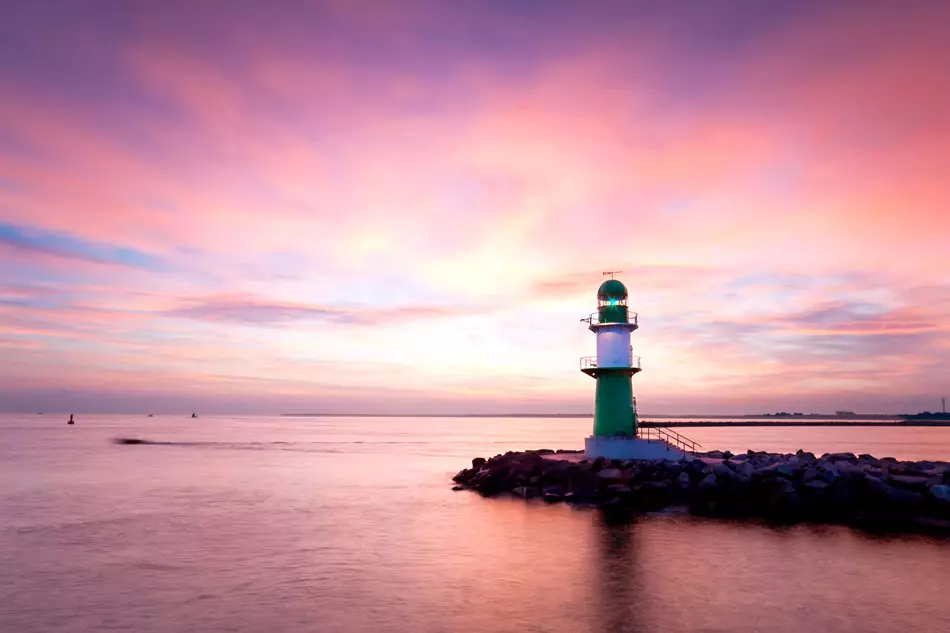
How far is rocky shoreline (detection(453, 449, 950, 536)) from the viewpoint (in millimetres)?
22984

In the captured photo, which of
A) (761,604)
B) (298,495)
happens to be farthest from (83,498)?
(761,604)

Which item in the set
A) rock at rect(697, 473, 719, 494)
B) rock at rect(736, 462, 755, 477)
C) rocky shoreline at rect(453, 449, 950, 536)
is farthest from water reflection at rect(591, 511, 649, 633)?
rock at rect(736, 462, 755, 477)

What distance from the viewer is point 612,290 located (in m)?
29.2

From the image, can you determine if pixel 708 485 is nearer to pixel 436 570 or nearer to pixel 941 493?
pixel 941 493

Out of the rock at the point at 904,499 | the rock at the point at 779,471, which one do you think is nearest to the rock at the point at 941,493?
the rock at the point at 904,499

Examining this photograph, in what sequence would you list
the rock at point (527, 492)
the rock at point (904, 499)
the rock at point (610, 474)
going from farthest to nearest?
the rock at point (527, 492), the rock at point (610, 474), the rock at point (904, 499)

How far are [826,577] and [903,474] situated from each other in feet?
39.1

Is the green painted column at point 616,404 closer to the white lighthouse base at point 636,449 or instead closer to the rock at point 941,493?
the white lighthouse base at point 636,449

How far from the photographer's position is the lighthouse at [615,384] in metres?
28.5

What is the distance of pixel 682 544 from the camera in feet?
65.2

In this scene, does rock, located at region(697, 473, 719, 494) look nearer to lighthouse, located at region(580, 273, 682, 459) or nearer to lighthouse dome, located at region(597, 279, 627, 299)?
lighthouse, located at region(580, 273, 682, 459)

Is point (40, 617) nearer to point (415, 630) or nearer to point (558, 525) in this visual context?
point (415, 630)

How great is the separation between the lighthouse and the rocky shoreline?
83 centimetres

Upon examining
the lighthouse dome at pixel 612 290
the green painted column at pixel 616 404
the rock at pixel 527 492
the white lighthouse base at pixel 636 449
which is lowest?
the rock at pixel 527 492
